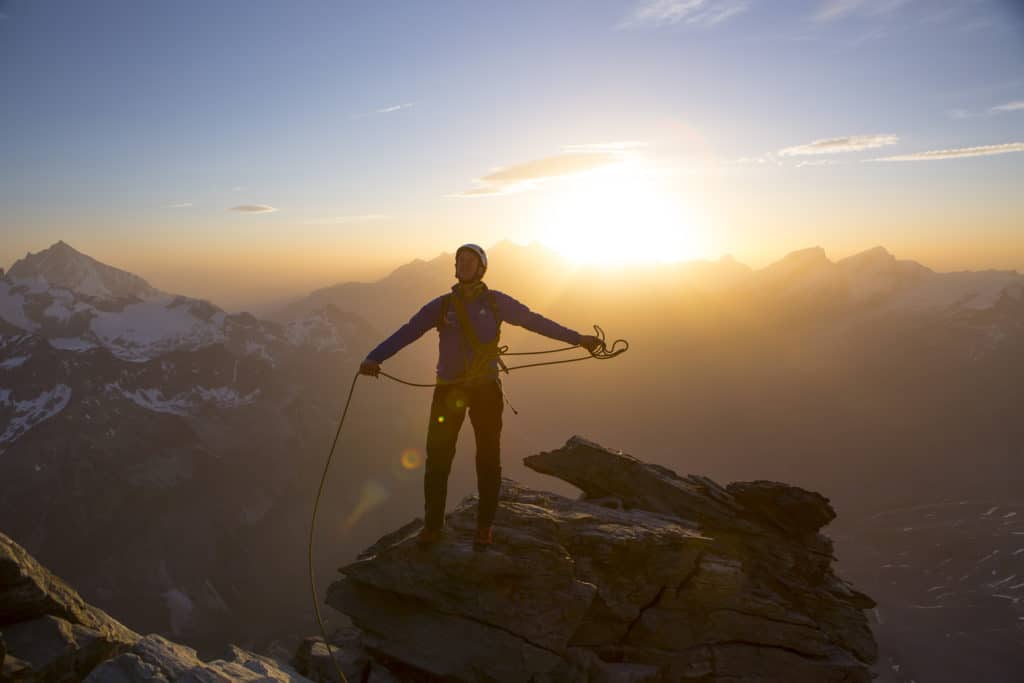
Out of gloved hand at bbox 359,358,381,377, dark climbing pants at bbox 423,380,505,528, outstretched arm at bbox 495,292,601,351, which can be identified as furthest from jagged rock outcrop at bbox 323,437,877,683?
outstretched arm at bbox 495,292,601,351

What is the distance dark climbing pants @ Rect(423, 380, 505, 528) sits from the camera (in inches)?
454

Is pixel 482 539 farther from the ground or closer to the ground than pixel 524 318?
closer to the ground

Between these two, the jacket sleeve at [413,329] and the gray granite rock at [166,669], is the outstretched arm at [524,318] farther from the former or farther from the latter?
the gray granite rock at [166,669]

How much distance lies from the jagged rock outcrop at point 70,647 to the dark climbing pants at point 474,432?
4862mm

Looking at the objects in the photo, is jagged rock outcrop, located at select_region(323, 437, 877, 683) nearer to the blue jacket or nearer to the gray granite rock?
the gray granite rock

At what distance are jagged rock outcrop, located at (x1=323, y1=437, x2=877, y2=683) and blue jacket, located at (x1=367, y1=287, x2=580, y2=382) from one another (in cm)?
464

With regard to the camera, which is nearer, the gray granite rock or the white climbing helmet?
the gray granite rock

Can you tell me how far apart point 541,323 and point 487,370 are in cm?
164

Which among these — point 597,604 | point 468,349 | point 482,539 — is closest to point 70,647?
point 482,539

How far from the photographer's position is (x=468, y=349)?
1148 centimetres

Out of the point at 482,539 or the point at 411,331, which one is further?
the point at 482,539

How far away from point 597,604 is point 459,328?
802 cm

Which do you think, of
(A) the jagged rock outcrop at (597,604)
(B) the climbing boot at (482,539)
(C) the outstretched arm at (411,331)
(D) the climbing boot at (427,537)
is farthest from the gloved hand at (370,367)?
(A) the jagged rock outcrop at (597,604)

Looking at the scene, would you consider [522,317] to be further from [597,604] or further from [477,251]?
[597,604]
